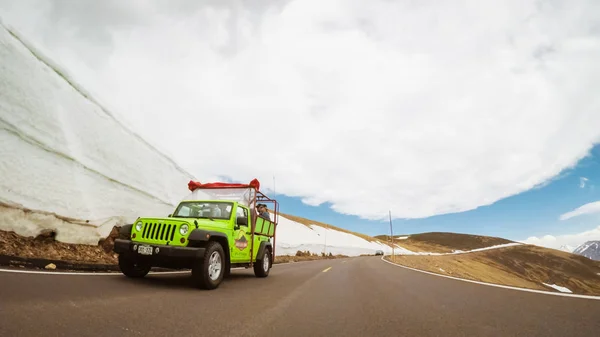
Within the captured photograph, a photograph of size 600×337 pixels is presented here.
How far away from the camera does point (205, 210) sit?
821 centimetres

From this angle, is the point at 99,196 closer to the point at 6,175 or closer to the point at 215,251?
the point at 6,175

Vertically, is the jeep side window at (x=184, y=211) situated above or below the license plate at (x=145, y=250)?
above

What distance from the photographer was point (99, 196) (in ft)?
35.1

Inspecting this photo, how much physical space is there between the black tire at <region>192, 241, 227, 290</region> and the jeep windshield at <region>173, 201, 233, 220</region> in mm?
1427

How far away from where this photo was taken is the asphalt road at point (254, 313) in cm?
306

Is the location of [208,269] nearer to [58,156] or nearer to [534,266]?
[58,156]

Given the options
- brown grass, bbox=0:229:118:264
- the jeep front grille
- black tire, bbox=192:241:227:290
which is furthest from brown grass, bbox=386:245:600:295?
the jeep front grille

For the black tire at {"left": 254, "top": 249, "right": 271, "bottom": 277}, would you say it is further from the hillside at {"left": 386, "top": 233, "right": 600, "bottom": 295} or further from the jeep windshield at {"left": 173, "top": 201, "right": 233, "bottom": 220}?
the hillside at {"left": 386, "top": 233, "right": 600, "bottom": 295}

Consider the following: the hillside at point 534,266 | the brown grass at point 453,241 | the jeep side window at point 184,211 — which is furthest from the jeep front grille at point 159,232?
the brown grass at point 453,241

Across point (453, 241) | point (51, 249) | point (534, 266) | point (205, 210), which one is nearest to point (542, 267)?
point (534, 266)

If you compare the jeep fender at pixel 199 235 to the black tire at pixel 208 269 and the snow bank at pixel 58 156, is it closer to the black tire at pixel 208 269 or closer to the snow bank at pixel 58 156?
the black tire at pixel 208 269

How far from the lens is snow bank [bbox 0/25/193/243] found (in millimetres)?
8250

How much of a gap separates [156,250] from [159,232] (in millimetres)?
470

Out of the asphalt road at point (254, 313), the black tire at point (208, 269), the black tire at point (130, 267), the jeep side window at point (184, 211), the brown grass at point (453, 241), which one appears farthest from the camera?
the brown grass at point (453, 241)
